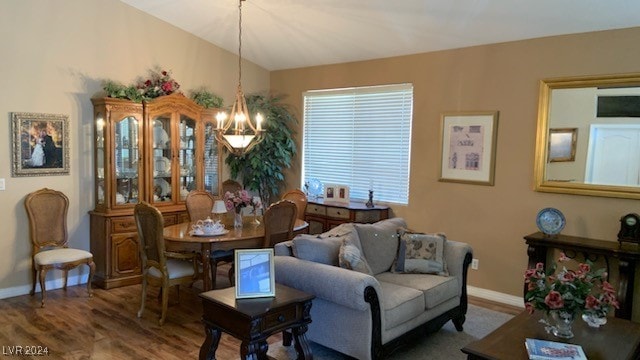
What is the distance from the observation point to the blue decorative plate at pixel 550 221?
13.8 feet

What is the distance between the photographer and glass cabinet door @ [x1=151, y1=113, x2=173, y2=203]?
214 inches

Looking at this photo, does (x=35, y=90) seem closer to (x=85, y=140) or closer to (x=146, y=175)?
(x=85, y=140)

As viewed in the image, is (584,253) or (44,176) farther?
(44,176)

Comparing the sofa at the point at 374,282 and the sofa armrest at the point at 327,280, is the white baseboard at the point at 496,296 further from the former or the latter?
the sofa armrest at the point at 327,280

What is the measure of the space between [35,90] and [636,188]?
5.70 meters

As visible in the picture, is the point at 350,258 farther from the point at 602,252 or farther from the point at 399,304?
the point at 602,252

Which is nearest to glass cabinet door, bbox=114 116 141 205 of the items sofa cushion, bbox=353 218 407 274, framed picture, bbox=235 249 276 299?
sofa cushion, bbox=353 218 407 274

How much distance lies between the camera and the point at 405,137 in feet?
18.2

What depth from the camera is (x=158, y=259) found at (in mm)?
4047

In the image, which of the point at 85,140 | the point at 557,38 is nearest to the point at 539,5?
the point at 557,38

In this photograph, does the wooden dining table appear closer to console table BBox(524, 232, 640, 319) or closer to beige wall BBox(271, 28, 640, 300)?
beige wall BBox(271, 28, 640, 300)


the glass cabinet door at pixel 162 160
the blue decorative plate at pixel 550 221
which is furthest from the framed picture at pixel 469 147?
the glass cabinet door at pixel 162 160

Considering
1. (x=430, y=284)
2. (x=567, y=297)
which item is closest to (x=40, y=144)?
(x=430, y=284)

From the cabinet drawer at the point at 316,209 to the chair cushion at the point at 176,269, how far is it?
1985 mm
